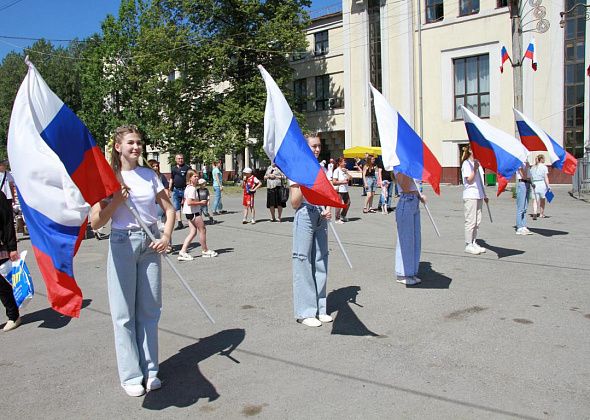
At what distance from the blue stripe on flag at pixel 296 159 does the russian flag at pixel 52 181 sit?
1913mm

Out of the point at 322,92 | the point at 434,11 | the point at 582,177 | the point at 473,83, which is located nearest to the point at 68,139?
the point at 582,177

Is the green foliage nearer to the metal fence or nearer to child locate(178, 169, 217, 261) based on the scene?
the metal fence

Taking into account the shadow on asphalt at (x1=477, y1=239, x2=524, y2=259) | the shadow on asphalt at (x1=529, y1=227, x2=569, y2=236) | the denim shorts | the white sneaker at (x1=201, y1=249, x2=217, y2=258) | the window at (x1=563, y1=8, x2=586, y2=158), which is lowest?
the shadow on asphalt at (x1=529, y1=227, x2=569, y2=236)

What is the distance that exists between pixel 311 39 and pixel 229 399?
38.4 m

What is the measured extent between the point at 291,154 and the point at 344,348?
6.34 ft

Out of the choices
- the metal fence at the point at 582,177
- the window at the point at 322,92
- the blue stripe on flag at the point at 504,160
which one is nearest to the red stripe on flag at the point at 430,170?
the blue stripe on flag at the point at 504,160

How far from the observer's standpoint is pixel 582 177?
69.7 ft

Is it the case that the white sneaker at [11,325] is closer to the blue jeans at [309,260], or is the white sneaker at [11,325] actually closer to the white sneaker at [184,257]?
the blue jeans at [309,260]

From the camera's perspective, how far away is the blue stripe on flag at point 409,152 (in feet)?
22.5

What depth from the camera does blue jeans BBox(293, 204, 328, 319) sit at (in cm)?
548

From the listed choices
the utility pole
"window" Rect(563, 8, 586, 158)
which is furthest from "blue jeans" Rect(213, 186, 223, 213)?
"window" Rect(563, 8, 586, 158)

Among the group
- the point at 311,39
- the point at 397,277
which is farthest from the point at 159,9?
the point at 397,277

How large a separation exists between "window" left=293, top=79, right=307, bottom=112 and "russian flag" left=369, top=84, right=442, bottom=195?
3289 cm

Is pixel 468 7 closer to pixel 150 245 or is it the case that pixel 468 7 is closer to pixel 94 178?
pixel 150 245
